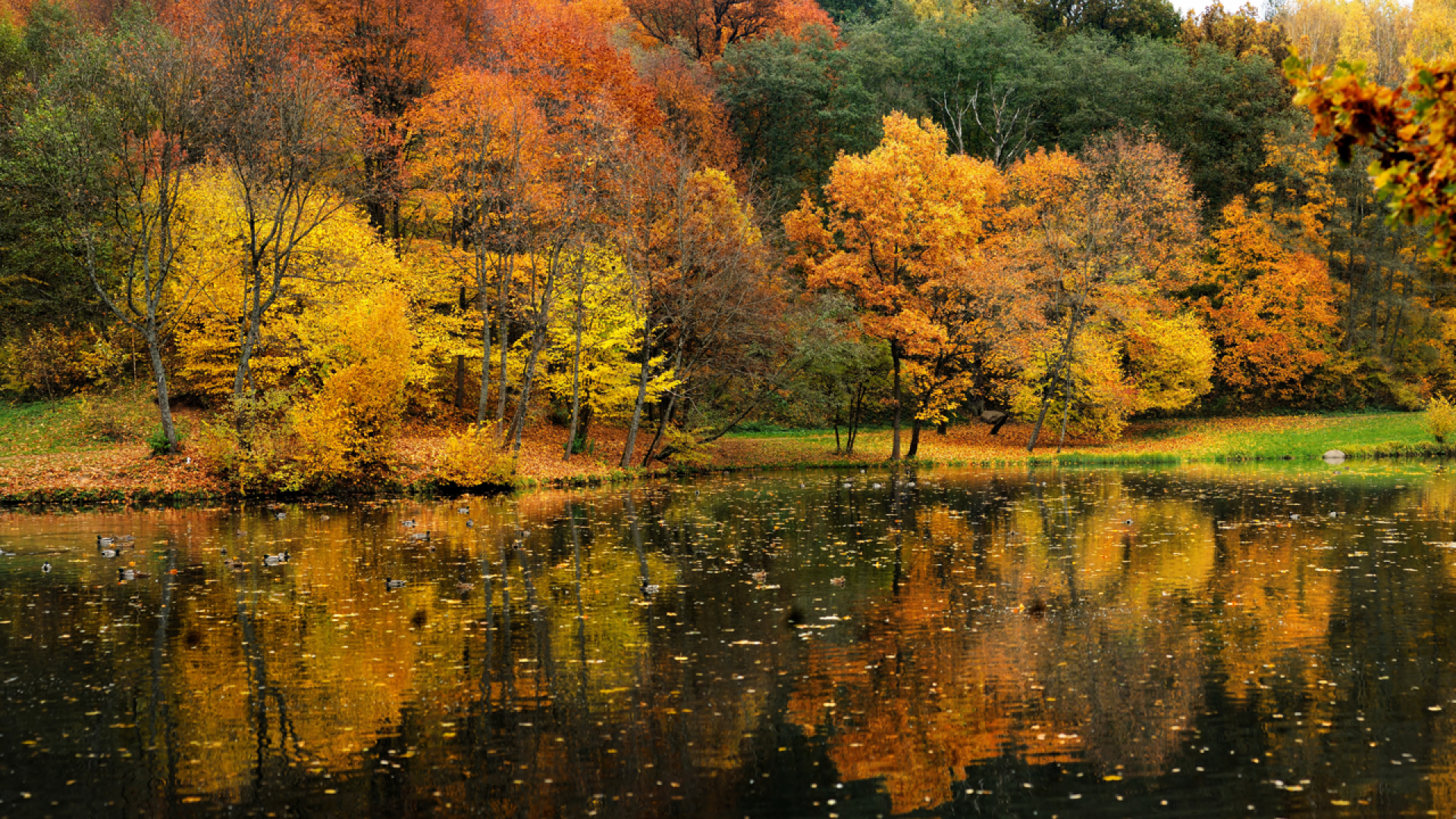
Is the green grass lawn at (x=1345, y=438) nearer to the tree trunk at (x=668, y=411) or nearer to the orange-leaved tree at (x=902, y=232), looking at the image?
the orange-leaved tree at (x=902, y=232)

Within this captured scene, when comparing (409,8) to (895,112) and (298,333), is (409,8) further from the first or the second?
(895,112)

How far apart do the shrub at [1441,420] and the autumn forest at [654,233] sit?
31.6ft

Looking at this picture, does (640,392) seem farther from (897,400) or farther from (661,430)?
(897,400)

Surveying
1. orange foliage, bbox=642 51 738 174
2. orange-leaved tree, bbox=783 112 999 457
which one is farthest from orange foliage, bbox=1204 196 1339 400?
orange foliage, bbox=642 51 738 174

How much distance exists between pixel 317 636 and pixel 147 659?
76.4 inches

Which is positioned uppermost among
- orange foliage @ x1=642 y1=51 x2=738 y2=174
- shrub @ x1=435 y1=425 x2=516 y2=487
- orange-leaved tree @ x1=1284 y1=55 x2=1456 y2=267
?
orange foliage @ x1=642 y1=51 x2=738 y2=174

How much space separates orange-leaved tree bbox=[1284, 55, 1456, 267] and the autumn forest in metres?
22.2

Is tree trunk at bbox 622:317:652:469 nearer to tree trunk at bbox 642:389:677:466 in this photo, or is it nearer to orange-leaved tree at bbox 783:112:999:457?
tree trunk at bbox 642:389:677:466

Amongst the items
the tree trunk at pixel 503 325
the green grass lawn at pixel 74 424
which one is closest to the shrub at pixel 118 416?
the green grass lawn at pixel 74 424

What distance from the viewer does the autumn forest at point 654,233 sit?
1344 inches

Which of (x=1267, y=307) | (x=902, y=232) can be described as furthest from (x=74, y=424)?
(x=1267, y=307)

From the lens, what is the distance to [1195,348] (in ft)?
164

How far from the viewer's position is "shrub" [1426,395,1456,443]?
41.9 metres

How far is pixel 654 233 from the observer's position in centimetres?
3950
